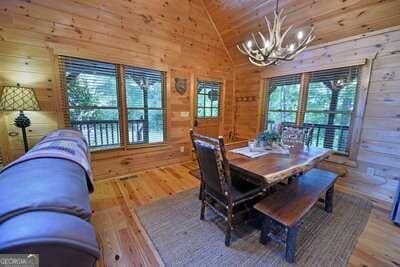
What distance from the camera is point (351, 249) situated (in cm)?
166

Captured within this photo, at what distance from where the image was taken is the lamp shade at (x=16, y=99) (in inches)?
76.4

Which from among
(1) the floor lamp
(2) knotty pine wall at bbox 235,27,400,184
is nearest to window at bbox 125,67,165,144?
(1) the floor lamp

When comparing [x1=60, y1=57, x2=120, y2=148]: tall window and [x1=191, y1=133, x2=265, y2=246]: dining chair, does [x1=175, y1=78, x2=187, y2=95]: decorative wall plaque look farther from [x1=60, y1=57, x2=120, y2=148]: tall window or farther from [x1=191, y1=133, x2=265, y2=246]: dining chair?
[x1=191, y1=133, x2=265, y2=246]: dining chair

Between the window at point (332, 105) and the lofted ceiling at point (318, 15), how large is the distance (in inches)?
23.5

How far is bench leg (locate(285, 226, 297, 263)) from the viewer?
4.79 ft

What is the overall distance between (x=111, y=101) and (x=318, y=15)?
3.59 m

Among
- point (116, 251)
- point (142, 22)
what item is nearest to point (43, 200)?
point (116, 251)

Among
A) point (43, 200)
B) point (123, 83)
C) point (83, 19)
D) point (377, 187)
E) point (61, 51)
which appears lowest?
point (377, 187)

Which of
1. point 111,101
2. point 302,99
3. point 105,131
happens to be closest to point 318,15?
point 302,99

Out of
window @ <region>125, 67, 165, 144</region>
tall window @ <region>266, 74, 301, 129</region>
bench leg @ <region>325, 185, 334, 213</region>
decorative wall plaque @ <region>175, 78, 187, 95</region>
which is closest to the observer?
bench leg @ <region>325, 185, 334, 213</region>

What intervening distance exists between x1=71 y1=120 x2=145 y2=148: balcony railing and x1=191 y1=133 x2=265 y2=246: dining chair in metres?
1.97

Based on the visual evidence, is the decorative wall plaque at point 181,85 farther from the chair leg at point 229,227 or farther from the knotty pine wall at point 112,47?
the chair leg at point 229,227

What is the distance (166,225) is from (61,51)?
2.78 metres

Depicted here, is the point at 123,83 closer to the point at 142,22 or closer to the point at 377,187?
the point at 142,22
